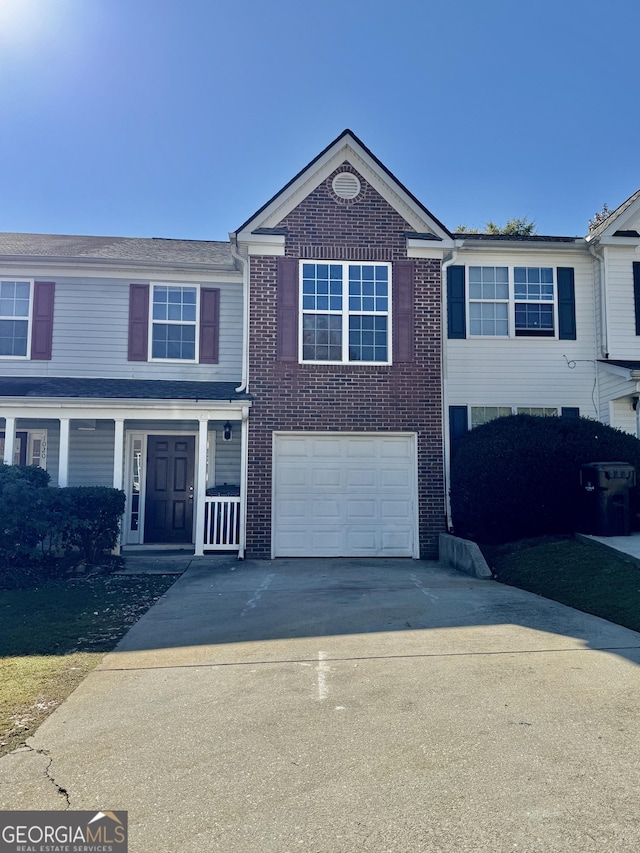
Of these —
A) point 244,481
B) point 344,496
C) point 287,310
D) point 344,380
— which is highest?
point 287,310

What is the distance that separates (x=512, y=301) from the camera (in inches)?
530

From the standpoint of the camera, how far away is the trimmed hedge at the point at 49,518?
9430 millimetres

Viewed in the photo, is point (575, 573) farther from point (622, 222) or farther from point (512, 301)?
point (622, 222)

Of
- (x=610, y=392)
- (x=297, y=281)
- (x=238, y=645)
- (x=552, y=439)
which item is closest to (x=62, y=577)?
(x=238, y=645)

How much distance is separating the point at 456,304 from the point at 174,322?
19.9ft

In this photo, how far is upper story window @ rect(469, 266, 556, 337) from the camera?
13430 mm

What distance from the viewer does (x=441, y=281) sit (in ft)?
39.9

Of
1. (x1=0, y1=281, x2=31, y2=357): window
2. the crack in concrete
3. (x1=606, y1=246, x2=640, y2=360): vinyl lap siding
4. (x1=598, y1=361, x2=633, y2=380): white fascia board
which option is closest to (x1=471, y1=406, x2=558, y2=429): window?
(x1=598, y1=361, x2=633, y2=380): white fascia board

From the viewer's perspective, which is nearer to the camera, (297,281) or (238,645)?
(238,645)

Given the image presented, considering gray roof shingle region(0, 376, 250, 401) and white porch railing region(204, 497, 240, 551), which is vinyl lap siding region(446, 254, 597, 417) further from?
→ white porch railing region(204, 497, 240, 551)

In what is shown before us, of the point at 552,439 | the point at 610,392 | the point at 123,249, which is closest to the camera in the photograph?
the point at 552,439

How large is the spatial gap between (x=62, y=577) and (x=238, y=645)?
481 centimetres

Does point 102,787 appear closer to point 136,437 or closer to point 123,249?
point 136,437

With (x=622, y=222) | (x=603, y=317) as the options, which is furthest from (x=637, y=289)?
(x=622, y=222)
